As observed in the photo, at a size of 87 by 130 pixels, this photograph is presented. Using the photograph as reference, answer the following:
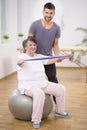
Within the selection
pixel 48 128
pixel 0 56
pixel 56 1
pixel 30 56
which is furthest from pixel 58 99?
pixel 56 1

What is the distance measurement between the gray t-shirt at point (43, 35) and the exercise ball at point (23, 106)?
1.85 ft

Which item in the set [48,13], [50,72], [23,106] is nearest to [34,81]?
[23,106]

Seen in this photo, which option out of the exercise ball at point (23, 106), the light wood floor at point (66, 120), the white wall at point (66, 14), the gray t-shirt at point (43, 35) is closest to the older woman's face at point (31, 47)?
the gray t-shirt at point (43, 35)

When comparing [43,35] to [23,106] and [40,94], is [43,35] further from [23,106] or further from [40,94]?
[23,106]

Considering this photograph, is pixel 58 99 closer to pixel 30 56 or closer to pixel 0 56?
pixel 30 56

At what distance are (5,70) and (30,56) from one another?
3.10m

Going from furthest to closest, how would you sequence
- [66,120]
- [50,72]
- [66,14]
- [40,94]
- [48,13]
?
[66,14], [50,72], [66,120], [48,13], [40,94]

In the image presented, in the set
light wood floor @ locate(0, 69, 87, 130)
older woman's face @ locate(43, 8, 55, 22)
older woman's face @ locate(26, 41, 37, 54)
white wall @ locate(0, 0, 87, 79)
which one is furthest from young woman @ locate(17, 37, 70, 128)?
white wall @ locate(0, 0, 87, 79)

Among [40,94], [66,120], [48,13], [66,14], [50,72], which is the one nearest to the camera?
[40,94]

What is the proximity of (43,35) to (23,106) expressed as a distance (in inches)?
33.3

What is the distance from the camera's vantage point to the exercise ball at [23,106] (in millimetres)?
2770

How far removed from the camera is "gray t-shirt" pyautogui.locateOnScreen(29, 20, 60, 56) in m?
2.97

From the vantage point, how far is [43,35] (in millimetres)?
2982

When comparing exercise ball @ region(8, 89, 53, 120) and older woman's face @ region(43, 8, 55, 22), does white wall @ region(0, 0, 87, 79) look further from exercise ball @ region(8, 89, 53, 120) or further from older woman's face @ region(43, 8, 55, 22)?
exercise ball @ region(8, 89, 53, 120)
